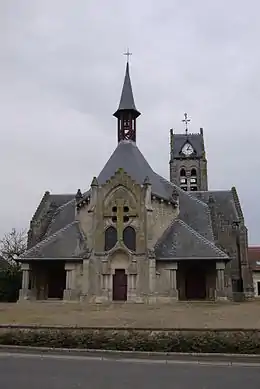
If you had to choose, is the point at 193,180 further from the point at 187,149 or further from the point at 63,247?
the point at 63,247

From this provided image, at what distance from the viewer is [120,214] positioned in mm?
32125

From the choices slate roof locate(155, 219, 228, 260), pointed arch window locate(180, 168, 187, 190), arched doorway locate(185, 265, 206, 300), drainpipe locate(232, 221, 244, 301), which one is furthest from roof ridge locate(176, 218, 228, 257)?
pointed arch window locate(180, 168, 187, 190)

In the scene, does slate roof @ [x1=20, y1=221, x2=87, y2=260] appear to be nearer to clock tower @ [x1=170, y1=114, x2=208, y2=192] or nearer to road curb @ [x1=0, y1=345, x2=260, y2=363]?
road curb @ [x1=0, y1=345, x2=260, y2=363]

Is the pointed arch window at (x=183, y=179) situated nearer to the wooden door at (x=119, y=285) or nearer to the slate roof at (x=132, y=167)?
the slate roof at (x=132, y=167)

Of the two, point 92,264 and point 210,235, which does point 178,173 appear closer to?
point 210,235

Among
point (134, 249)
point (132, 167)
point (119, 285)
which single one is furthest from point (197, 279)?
point (132, 167)

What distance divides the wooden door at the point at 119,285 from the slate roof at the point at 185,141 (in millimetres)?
30733

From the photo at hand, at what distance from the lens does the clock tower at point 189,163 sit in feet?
187

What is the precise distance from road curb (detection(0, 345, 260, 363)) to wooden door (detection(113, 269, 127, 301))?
1865cm

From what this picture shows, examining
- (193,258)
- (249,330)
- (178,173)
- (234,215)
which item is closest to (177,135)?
(178,173)

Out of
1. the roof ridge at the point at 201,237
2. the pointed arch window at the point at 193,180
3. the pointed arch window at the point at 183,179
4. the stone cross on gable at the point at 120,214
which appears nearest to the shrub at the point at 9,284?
the stone cross on gable at the point at 120,214

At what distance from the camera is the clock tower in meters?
57.1

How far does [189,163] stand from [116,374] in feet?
167

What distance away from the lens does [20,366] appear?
9938mm
